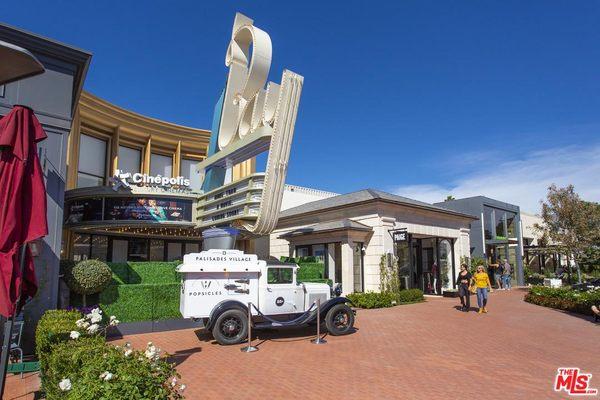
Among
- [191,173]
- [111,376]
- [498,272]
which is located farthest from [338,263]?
[111,376]

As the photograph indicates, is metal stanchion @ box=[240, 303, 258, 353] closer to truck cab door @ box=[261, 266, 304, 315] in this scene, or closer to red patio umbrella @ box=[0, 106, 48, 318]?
truck cab door @ box=[261, 266, 304, 315]

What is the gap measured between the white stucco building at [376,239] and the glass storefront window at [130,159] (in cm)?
949

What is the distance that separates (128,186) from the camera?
19.9 meters

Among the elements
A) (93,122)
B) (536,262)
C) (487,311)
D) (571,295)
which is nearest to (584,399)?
(487,311)

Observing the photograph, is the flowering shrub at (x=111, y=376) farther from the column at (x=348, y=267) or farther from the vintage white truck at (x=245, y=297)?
the column at (x=348, y=267)

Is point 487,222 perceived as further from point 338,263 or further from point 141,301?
point 141,301

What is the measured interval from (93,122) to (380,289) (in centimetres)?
1756

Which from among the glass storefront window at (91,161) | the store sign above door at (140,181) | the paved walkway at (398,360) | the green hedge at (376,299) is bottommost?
the paved walkway at (398,360)

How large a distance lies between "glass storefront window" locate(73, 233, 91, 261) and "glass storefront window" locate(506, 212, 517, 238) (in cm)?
2899

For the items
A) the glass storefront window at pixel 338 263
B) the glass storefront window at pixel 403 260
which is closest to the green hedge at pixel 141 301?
the glass storefront window at pixel 338 263

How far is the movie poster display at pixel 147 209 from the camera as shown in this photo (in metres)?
19.6

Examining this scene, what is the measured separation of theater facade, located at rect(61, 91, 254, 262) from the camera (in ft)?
64.3

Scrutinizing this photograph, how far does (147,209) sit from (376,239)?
441 inches

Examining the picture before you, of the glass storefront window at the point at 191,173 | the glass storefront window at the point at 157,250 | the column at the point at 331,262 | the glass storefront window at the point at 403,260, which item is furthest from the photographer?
the glass storefront window at the point at 191,173
